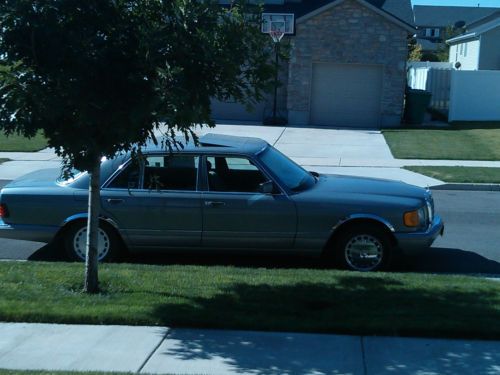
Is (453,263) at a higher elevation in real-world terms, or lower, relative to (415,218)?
lower

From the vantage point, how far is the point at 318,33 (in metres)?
27.2

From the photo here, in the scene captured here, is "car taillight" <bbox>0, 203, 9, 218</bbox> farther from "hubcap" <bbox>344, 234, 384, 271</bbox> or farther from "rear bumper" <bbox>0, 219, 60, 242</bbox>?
"hubcap" <bbox>344, 234, 384, 271</bbox>

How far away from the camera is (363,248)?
8.30 metres

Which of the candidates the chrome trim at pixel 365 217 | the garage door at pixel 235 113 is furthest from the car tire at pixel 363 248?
the garage door at pixel 235 113

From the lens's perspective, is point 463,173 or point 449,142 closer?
point 463,173

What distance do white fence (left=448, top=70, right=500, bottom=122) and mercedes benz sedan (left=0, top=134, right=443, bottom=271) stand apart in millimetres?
20757

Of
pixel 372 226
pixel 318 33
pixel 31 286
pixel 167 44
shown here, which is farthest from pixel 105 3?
pixel 318 33

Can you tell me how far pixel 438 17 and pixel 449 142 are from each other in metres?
64.6

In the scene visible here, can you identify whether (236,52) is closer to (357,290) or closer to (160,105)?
(160,105)

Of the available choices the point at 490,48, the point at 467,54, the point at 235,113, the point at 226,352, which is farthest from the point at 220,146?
the point at 467,54

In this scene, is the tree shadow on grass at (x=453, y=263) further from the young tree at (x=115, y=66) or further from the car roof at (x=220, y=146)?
the young tree at (x=115, y=66)

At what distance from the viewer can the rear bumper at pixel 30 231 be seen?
333 inches

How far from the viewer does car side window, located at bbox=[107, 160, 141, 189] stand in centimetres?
844

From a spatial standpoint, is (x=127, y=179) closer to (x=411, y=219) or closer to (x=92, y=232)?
(x=92, y=232)
